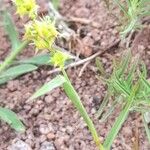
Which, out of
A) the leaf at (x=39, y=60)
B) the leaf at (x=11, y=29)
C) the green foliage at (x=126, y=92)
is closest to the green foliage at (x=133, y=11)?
the green foliage at (x=126, y=92)

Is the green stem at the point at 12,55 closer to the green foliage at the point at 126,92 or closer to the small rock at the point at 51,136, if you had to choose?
the small rock at the point at 51,136

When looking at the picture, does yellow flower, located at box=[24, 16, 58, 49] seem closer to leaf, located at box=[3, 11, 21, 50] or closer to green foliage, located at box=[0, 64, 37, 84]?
green foliage, located at box=[0, 64, 37, 84]

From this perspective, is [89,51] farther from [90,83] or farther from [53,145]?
[53,145]

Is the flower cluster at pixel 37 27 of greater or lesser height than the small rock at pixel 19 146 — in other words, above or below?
above

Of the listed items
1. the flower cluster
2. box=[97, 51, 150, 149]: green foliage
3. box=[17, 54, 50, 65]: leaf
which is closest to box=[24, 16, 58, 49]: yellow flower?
the flower cluster

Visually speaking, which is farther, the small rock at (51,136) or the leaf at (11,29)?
the leaf at (11,29)

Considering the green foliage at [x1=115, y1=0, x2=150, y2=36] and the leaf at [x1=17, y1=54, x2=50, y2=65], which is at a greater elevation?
the green foliage at [x1=115, y1=0, x2=150, y2=36]
